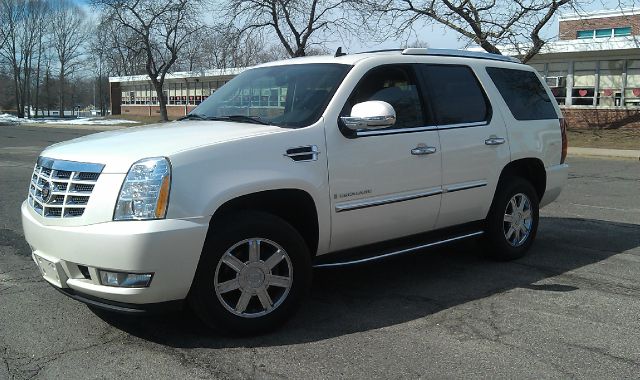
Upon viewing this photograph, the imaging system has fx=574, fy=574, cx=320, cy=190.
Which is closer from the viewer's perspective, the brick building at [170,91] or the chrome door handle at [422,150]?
the chrome door handle at [422,150]

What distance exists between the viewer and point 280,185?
378 centimetres

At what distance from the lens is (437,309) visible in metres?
4.36

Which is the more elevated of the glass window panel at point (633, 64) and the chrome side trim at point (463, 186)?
the glass window panel at point (633, 64)

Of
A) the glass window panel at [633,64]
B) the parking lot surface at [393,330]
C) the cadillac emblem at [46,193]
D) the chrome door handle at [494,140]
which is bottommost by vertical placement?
the parking lot surface at [393,330]

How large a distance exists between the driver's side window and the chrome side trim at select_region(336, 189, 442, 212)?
0.55 meters

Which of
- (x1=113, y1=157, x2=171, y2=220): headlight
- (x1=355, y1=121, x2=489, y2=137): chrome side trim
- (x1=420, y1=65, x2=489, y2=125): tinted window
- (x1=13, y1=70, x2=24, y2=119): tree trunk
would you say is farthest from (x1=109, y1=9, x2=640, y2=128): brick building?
(x1=13, y1=70, x2=24, y2=119): tree trunk

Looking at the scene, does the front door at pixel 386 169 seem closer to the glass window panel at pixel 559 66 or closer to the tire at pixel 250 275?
the tire at pixel 250 275

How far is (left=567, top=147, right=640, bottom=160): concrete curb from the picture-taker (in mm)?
19006

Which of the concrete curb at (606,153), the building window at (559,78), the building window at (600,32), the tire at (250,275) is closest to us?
the tire at (250,275)

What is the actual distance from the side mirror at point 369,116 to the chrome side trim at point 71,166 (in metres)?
1.69

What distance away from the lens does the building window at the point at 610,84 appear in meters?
26.9

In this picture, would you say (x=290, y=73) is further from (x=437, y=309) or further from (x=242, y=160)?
(x=437, y=309)

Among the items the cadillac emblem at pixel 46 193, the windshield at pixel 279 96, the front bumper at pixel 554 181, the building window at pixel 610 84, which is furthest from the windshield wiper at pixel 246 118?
the building window at pixel 610 84

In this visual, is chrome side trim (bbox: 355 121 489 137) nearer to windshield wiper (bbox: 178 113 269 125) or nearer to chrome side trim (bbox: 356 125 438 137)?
chrome side trim (bbox: 356 125 438 137)
